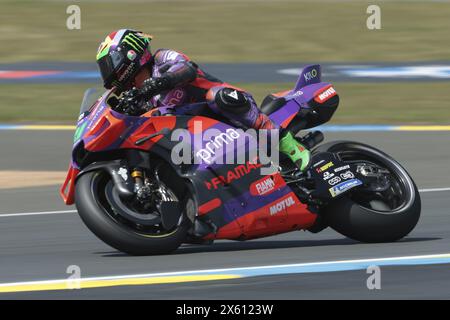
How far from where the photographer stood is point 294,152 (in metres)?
7.80

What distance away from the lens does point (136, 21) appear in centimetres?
2119

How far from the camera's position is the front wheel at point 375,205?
7.71 meters

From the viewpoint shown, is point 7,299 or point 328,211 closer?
point 7,299

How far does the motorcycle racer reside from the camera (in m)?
7.31

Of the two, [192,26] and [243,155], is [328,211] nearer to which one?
[243,155]

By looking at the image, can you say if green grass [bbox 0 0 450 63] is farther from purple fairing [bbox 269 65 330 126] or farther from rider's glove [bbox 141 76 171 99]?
rider's glove [bbox 141 76 171 99]

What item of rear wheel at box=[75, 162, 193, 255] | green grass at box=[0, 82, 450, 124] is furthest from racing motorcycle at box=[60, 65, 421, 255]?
green grass at box=[0, 82, 450, 124]

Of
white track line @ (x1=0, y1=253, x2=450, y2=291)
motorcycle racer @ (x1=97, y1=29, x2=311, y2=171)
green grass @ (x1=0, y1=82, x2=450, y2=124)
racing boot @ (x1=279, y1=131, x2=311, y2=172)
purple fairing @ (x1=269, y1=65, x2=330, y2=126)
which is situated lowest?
green grass @ (x1=0, y1=82, x2=450, y2=124)

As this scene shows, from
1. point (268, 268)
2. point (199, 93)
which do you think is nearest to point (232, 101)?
point (199, 93)

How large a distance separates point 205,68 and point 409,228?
1038 centimetres

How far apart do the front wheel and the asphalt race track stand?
11 cm

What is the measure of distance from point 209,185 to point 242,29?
44.1 ft
